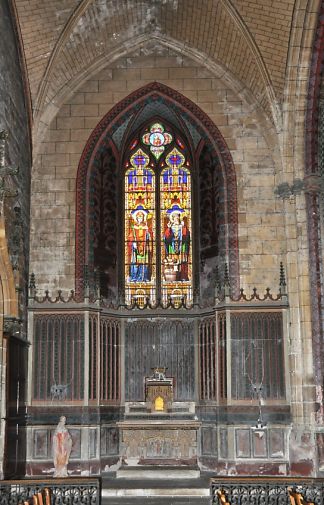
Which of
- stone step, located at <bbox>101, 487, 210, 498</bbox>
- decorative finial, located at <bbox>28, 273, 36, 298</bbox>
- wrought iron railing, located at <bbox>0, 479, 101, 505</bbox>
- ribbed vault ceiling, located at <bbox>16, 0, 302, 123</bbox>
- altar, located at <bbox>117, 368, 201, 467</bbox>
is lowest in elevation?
stone step, located at <bbox>101, 487, 210, 498</bbox>

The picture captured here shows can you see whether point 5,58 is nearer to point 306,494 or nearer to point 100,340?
point 100,340

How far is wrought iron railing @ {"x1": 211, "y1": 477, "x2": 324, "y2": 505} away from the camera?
1316 centimetres

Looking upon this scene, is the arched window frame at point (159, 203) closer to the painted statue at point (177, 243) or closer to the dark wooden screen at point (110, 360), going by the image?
the painted statue at point (177, 243)

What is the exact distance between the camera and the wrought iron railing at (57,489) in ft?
44.5

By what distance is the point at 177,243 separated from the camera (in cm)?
2211

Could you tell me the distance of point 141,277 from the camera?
2197cm

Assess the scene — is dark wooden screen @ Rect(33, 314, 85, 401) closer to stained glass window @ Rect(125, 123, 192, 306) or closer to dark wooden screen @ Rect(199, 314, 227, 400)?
stained glass window @ Rect(125, 123, 192, 306)

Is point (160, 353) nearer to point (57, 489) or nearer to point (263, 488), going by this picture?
point (57, 489)

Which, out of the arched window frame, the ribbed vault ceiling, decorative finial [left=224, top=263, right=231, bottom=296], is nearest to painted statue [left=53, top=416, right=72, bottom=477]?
the arched window frame

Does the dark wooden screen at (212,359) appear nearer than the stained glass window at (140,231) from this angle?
Yes

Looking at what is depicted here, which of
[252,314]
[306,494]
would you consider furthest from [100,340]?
[306,494]

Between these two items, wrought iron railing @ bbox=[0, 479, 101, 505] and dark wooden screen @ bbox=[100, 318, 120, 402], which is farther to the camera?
dark wooden screen @ bbox=[100, 318, 120, 402]

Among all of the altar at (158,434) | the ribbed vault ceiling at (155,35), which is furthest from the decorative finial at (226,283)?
the ribbed vault ceiling at (155,35)

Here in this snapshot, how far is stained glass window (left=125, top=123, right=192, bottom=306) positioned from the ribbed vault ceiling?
2.73m
